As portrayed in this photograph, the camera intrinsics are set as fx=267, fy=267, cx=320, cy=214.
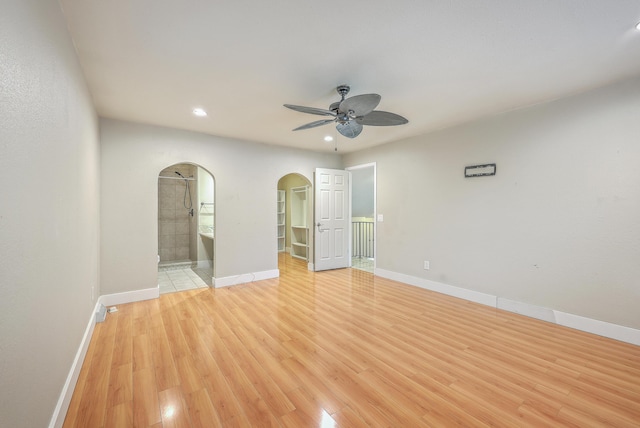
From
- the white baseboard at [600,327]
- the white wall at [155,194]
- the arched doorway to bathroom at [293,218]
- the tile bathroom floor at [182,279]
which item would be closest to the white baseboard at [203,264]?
the tile bathroom floor at [182,279]

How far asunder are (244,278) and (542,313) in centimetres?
434

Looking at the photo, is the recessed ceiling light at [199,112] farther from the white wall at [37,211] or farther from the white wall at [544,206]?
the white wall at [544,206]

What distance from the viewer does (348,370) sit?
219 centimetres

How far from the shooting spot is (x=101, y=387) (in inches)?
78.5

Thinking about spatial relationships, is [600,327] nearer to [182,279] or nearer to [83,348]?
[83,348]

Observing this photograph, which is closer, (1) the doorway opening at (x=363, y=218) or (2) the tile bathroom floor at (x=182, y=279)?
(2) the tile bathroom floor at (x=182, y=279)

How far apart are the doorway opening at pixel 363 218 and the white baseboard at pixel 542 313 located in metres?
2.69

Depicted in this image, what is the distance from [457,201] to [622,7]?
2.64 m

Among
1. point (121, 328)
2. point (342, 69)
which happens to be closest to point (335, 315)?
point (121, 328)

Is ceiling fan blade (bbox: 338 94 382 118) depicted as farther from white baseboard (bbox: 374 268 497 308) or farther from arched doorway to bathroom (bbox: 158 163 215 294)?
arched doorway to bathroom (bbox: 158 163 215 294)

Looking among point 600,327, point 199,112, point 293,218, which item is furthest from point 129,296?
point 600,327

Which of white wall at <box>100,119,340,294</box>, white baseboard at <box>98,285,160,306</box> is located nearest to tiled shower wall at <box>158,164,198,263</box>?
white wall at <box>100,119,340,294</box>

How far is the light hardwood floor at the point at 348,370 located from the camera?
172 cm

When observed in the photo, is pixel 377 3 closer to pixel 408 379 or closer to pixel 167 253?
pixel 408 379
